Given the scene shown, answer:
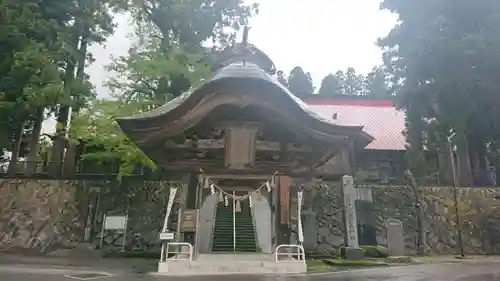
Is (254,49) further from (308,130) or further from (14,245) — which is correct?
(14,245)

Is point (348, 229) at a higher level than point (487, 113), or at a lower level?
lower

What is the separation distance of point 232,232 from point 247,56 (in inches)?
298

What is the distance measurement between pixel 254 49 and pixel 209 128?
4.33 meters

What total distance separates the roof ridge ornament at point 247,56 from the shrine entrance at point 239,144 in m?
2.41

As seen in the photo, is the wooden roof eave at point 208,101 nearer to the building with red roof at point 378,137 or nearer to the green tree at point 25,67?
the green tree at point 25,67

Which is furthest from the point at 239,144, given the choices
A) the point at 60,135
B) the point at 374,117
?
the point at 374,117

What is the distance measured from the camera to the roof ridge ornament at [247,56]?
13.1m

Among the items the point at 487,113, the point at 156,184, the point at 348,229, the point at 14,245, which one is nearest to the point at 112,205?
the point at 156,184

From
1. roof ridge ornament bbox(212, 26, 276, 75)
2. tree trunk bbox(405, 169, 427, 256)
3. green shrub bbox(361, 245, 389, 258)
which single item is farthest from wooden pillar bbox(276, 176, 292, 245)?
tree trunk bbox(405, 169, 427, 256)

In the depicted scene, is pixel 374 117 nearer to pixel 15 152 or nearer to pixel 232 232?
pixel 232 232

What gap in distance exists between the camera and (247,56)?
43.3 ft

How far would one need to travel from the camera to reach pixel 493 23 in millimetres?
17062

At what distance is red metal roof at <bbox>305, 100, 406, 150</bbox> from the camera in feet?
79.0

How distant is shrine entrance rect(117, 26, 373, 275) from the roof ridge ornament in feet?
7.91
